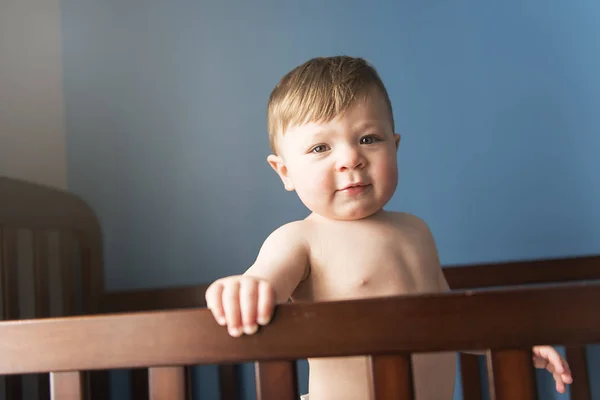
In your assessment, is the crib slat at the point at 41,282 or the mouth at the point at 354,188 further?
the crib slat at the point at 41,282

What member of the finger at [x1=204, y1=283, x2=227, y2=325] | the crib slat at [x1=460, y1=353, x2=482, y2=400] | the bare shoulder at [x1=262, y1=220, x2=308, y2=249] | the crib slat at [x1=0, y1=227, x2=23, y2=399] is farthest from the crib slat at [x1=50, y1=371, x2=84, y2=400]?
the crib slat at [x1=460, y1=353, x2=482, y2=400]

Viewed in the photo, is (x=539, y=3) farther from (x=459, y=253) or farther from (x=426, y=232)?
(x=426, y=232)

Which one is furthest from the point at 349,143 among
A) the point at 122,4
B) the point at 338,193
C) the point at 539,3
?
the point at 122,4

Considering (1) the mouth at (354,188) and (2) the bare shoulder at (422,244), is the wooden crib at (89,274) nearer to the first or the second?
(2) the bare shoulder at (422,244)

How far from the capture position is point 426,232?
2.65ft

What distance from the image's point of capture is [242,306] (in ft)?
1.75

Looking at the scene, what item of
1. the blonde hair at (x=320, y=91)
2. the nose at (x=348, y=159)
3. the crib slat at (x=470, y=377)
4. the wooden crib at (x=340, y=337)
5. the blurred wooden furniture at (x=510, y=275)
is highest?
the blonde hair at (x=320, y=91)

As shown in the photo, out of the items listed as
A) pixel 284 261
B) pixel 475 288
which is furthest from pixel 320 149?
pixel 475 288

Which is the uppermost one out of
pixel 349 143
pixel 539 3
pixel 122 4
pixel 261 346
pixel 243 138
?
pixel 122 4

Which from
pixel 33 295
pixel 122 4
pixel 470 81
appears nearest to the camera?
pixel 33 295

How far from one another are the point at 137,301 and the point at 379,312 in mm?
781

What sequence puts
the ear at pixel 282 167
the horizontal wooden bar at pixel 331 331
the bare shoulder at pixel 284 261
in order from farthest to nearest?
the ear at pixel 282 167 → the bare shoulder at pixel 284 261 → the horizontal wooden bar at pixel 331 331

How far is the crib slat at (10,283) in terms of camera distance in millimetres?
1004

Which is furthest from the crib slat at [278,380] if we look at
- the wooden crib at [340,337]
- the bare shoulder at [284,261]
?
the bare shoulder at [284,261]
